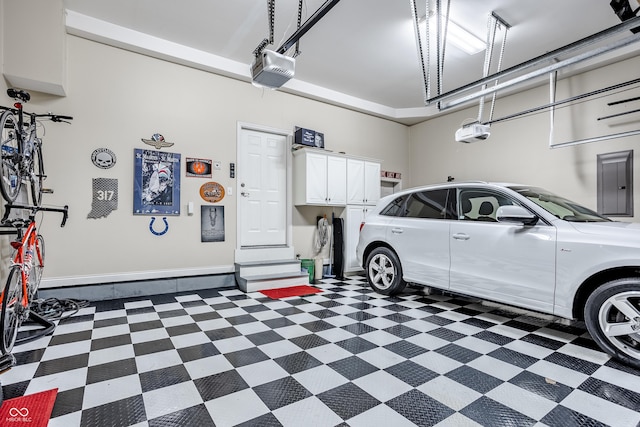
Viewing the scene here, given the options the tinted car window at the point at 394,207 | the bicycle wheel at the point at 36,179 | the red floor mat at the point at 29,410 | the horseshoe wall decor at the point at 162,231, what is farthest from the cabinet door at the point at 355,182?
the red floor mat at the point at 29,410

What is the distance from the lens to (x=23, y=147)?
2613mm

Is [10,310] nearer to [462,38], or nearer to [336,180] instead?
[336,180]

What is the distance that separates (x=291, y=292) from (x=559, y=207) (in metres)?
3.16

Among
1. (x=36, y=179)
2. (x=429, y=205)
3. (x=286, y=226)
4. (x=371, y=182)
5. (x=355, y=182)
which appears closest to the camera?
(x=36, y=179)

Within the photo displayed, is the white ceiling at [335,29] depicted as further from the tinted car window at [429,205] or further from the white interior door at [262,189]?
the tinted car window at [429,205]

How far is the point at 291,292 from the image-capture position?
14.0 feet

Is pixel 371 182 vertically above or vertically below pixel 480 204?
above

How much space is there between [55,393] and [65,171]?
284 cm

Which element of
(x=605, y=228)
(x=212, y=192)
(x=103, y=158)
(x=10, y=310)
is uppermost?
(x=103, y=158)

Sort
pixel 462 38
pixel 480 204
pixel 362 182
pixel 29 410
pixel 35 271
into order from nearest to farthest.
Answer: pixel 29 410, pixel 35 271, pixel 480 204, pixel 462 38, pixel 362 182

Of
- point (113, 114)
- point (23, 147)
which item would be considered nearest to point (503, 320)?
point (23, 147)

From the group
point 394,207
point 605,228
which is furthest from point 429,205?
point 605,228

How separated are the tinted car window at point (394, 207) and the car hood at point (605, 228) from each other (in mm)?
1803

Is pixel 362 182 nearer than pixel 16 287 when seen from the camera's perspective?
No
